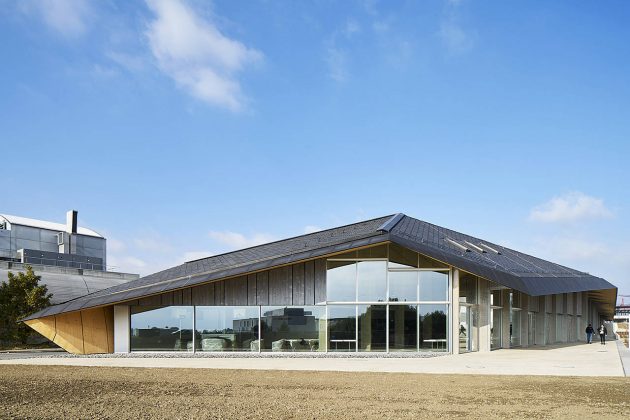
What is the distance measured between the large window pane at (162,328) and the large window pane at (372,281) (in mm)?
6877

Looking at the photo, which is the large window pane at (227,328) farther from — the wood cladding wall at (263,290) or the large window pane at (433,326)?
the large window pane at (433,326)

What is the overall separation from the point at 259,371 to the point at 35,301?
59.3ft

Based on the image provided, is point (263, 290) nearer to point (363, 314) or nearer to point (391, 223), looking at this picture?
point (363, 314)

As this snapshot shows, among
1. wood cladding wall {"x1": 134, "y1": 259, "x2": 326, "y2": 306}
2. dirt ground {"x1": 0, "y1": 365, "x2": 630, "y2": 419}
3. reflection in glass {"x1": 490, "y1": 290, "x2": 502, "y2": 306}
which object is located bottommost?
dirt ground {"x1": 0, "y1": 365, "x2": 630, "y2": 419}

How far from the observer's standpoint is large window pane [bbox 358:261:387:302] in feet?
83.3

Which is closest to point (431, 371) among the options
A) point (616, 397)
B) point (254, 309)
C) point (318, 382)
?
point (318, 382)

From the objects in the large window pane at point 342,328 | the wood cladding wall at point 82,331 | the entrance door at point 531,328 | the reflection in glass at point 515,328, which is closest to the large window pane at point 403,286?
the large window pane at point 342,328

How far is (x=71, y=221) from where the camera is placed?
54.5 m

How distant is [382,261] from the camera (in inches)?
1001

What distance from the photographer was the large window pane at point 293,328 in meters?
25.6

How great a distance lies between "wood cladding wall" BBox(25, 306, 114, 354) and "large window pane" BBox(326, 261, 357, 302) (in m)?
9.02

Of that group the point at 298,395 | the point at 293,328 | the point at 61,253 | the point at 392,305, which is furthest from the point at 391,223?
the point at 61,253

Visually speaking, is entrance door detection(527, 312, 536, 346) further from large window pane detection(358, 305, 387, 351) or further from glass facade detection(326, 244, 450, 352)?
large window pane detection(358, 305, 387, 351)

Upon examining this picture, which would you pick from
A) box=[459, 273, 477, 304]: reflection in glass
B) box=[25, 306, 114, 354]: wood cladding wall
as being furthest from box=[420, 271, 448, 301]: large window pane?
box=[25, 306, 114, 354]: wood cladding wall
